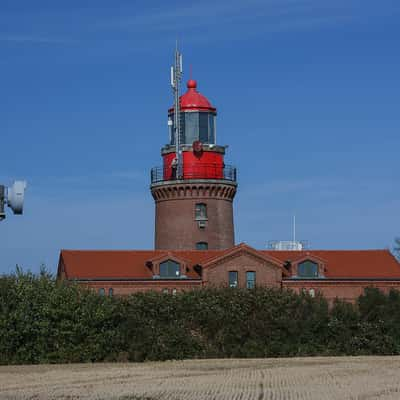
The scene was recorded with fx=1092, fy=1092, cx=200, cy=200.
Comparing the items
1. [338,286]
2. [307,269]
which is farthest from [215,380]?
[338,286]

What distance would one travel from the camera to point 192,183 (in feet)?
254

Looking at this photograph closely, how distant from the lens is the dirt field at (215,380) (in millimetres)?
35750

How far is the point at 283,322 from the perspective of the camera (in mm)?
56781

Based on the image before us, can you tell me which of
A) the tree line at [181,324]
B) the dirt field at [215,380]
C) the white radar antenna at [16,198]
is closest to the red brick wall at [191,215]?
the tree line at [181,324]

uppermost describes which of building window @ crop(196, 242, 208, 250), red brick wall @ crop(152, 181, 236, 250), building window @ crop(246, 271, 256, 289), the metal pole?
red brick wall @ crop(152, 181, 236, 250)

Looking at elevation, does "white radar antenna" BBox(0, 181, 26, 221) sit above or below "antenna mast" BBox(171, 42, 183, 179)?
below

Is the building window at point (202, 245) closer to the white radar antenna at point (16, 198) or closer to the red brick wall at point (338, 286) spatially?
the red brick wall at point (338, 286)

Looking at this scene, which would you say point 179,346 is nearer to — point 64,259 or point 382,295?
point 382,295

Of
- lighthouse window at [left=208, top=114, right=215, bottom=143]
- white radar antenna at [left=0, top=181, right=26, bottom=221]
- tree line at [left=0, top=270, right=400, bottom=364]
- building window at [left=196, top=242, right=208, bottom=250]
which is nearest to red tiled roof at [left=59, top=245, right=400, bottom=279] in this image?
building window at [left=196, top=242, right=208, bottom=250]

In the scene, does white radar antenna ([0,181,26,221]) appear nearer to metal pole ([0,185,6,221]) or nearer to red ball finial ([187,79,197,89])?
metal pole ([0,185,6,221])

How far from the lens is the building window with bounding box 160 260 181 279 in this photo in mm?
75812

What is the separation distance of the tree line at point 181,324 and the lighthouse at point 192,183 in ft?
66.6

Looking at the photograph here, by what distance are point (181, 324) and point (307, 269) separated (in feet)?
72.3

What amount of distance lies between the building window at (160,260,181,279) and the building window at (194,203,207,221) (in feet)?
15.0
